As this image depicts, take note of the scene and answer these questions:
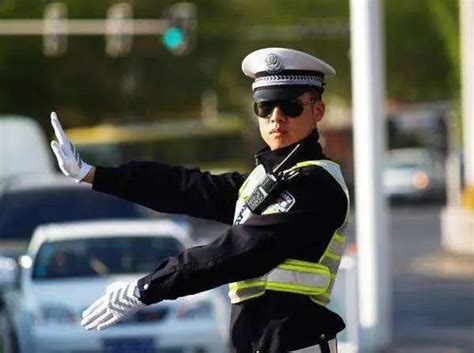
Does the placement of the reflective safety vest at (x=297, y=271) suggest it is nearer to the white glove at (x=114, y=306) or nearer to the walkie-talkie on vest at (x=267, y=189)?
the walkie-talkie on vest at (x=267, y=189)

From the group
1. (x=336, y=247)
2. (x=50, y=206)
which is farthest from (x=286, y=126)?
(x=50, y=206)

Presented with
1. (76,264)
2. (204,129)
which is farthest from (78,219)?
(204,129)

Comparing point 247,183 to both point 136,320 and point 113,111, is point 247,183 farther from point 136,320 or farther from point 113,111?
point 113,111

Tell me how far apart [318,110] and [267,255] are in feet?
1.91

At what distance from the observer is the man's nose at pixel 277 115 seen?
16.4 ft

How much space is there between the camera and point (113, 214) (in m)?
15.9

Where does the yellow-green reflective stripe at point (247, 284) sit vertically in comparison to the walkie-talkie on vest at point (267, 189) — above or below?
below

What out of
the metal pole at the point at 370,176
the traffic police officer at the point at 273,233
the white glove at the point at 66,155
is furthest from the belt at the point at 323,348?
the metal pole at the point at 370,176

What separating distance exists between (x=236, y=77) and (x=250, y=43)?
1.63 metres

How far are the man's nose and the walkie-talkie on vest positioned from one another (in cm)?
13

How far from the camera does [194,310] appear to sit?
40.0ft

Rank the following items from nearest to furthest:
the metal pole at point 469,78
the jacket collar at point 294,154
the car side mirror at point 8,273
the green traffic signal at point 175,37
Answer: the jacket collar at point 294,154
the car side mirror at point 8,273
the metal pole at point 469,78
the green traffic signal at point 175,37

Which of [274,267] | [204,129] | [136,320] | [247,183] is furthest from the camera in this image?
[204,129]

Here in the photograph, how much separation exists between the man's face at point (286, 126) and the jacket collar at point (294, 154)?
0.02 m
